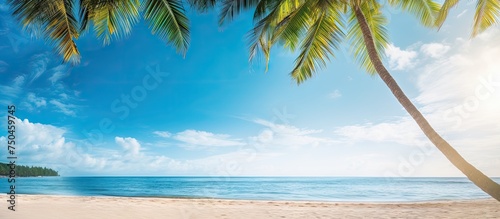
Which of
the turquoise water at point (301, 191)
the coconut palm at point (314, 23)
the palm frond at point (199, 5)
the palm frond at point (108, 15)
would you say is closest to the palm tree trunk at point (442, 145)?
the coconut palm at point (314, 23)

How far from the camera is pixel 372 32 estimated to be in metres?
7.15

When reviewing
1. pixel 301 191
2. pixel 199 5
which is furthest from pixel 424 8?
pixel 301 191

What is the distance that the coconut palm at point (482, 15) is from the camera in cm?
442

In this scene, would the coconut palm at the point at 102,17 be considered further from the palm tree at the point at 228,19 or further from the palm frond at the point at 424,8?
the palm frond at the point at 424,8

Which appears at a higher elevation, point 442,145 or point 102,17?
point 102,17

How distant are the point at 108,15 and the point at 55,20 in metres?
0.94

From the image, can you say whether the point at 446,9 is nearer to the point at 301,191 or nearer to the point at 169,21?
the point at 169,21

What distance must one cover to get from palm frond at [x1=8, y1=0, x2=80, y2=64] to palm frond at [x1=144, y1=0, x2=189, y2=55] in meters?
1.45

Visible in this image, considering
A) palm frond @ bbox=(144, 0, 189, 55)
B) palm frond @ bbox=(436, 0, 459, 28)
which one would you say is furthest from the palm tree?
palm frond @ bbox=(436, 0, 459, 28)

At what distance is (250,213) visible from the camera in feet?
27.9

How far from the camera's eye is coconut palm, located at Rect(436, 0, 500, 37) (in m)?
4.42

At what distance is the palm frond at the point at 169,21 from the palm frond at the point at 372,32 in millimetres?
3572

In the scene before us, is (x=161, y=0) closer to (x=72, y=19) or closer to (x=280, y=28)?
(x=72, y=19)

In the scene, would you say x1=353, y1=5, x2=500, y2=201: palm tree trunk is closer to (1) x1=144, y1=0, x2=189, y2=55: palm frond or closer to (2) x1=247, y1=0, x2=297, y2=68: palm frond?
(2) x1=247, y1=0, x2=297, y2=68: palm frond
